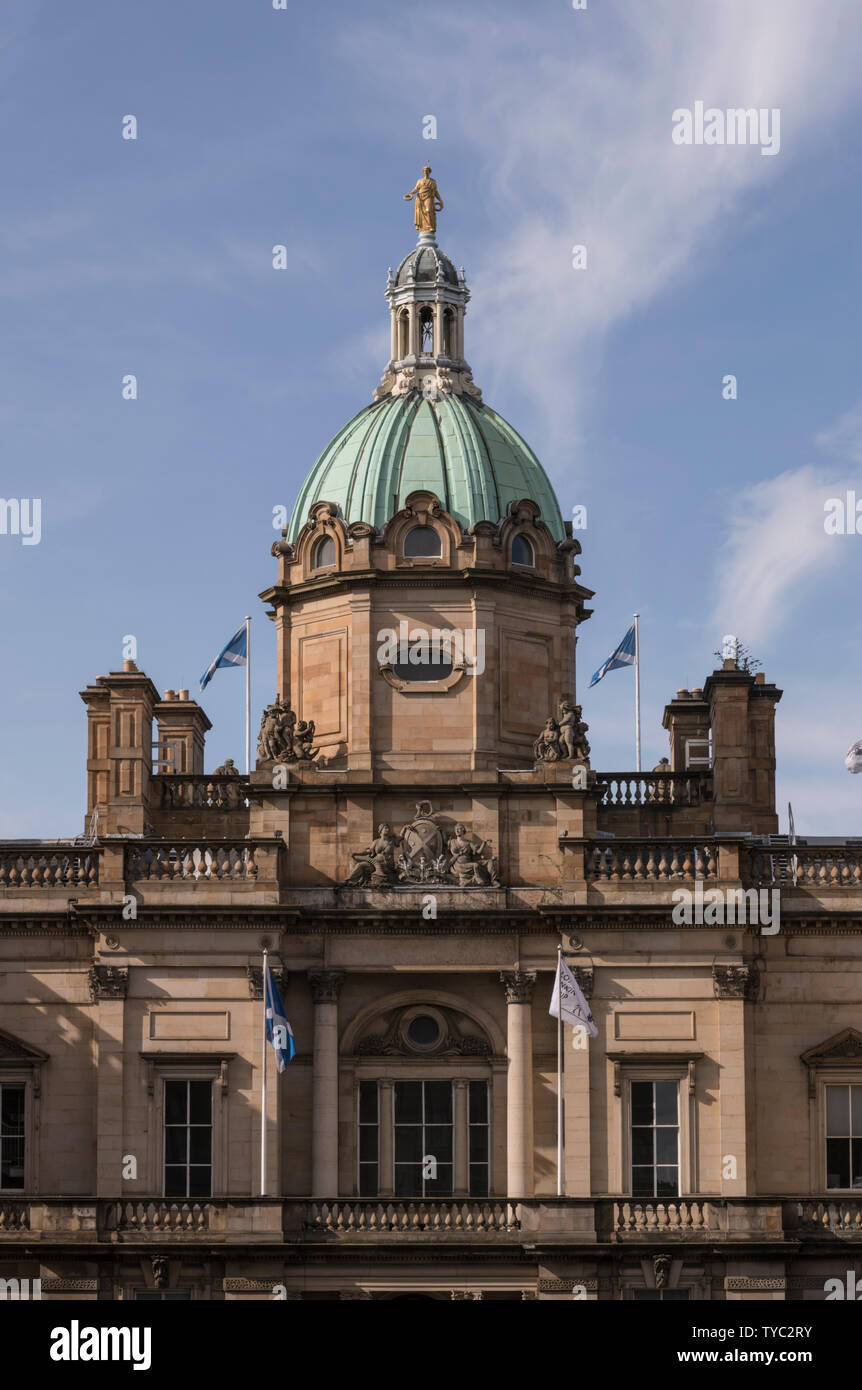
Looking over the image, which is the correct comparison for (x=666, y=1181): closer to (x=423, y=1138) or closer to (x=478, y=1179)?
(x=478, y=1179)

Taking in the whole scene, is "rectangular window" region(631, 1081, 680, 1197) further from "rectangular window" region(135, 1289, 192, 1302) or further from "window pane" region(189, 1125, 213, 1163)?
"rectangular window" region(135, 1289, 192, 1302)

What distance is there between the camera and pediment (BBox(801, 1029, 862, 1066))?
61.9 metres

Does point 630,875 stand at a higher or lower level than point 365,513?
lower

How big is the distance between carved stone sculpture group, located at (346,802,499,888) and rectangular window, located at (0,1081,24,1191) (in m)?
9.08

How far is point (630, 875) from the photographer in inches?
2446

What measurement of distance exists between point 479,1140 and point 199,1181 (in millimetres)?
6520

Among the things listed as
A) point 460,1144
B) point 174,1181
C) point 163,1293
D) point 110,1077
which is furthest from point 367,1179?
point 110,1077

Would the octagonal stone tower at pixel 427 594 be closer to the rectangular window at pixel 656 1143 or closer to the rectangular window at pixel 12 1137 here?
the rectangular window at pixel 656 1143

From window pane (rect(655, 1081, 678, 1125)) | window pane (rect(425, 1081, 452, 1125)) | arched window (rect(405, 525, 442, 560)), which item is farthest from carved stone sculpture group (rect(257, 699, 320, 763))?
window pane (rect(655, 1081, 678, 1125))

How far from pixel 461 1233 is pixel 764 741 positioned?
15000 mm

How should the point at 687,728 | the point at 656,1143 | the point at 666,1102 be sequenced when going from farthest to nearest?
the point at 687,728
the point at 666,1102
the point at 656,1143

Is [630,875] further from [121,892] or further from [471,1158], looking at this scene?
[121,892]

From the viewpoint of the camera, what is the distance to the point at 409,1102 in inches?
2464
